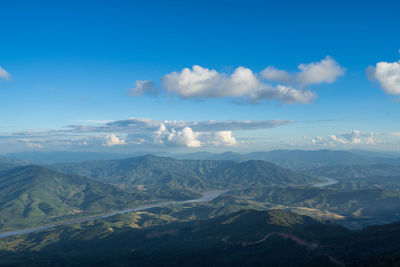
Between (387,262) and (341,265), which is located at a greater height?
(387,262)

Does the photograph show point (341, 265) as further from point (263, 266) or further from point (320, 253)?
point (263, 266)

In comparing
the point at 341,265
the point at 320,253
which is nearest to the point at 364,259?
the point at 341,265

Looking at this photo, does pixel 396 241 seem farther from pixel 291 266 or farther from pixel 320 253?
pixel 291 266

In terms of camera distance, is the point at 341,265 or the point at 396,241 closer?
the point at 341,265

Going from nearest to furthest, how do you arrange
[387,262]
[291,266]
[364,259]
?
[387,262] < [364,259] < [291,266]

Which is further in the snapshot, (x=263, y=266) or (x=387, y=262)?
(x=263, y=266)

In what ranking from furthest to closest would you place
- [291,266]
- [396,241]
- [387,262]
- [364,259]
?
1. [396,241]
2. [291,266]
3. [364,259]
4. [387,262]

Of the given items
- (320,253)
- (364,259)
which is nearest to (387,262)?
(364,259)

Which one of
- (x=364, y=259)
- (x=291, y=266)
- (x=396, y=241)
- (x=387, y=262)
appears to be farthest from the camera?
(x=396, y=241)

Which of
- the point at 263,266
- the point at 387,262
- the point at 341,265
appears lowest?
the point at 263,266
